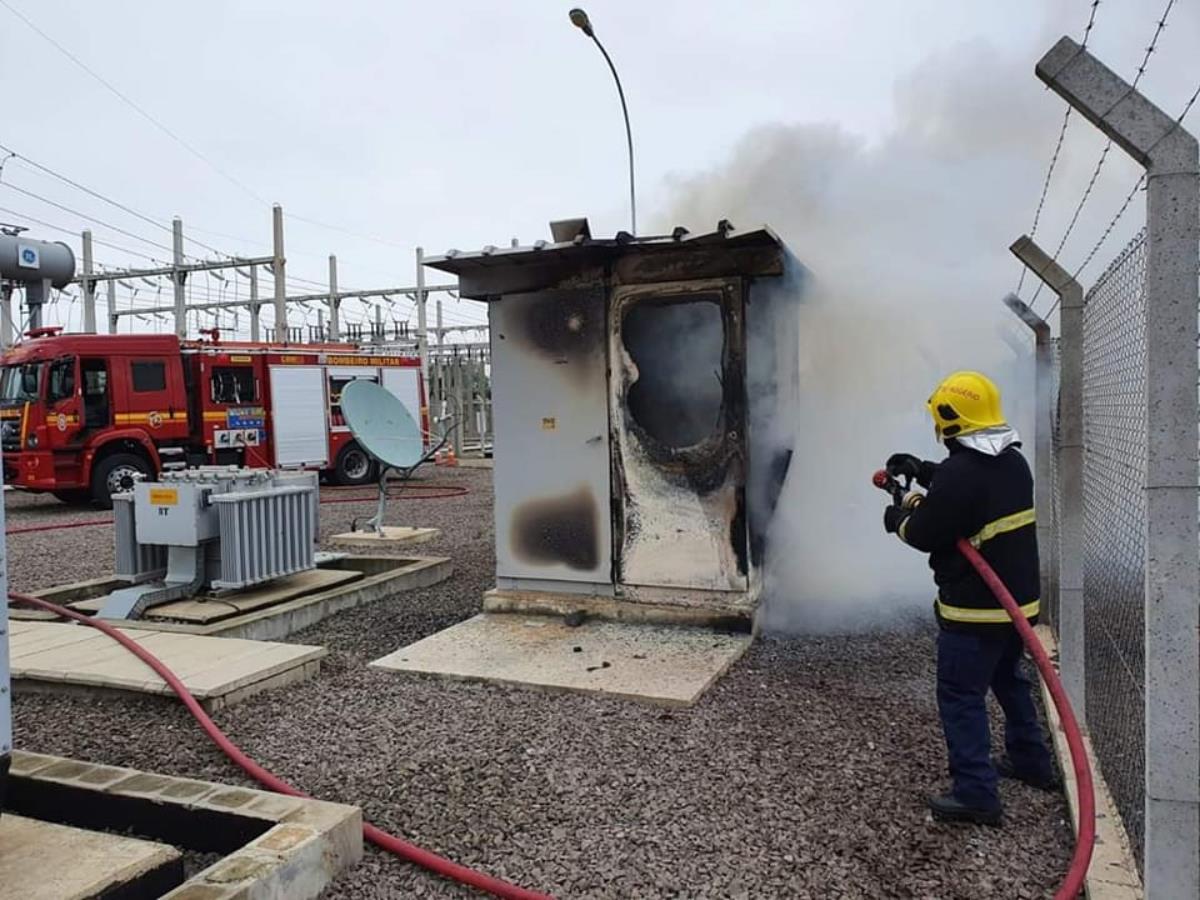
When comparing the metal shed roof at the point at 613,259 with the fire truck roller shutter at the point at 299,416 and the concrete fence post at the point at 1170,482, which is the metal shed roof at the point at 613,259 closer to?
the concrete fence post at the point at 1170,482

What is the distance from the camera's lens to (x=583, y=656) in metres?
5.13

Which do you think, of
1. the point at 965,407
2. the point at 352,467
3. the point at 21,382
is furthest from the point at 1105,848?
the point at 352,467

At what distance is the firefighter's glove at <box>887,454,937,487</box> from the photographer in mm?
3557

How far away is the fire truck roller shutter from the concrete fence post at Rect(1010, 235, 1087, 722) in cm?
1428

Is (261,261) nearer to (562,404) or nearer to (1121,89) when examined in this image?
(562,404)

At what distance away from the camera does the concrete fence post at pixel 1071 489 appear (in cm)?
371

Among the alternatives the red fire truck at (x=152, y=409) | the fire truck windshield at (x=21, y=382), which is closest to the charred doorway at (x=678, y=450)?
the red fire truck at (x=152, y=409)

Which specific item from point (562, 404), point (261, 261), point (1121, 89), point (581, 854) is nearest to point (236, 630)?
point (562, 404)

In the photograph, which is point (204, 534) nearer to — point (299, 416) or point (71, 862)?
point (71, 862)

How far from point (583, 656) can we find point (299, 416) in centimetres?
1243

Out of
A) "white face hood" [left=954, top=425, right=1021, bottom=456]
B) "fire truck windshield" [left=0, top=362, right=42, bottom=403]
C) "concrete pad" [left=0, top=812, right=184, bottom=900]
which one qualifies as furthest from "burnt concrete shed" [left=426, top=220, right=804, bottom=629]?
"fire truck windshield" [left=0, top=362, right=42, bottom=403]

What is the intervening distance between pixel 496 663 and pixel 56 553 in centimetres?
729

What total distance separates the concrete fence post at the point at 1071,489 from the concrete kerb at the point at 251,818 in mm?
3028

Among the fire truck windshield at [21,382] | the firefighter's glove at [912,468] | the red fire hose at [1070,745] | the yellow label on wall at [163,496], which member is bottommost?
the red fire hose at [1070,745]
